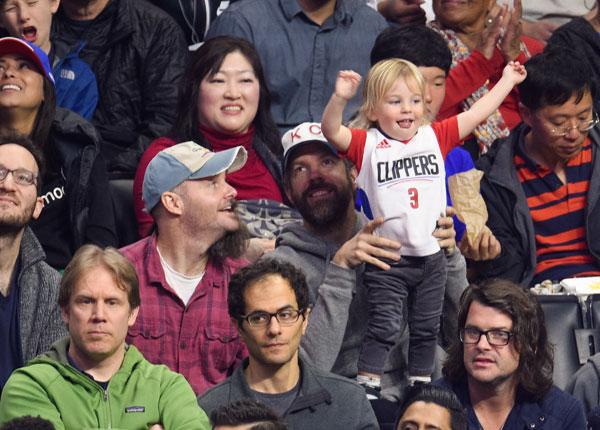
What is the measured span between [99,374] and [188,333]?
0.64 meters

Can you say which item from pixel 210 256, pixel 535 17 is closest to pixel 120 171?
pixel 210 256

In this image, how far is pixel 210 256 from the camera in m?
7.51

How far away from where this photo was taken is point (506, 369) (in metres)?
7.20

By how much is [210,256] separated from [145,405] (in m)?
1.10

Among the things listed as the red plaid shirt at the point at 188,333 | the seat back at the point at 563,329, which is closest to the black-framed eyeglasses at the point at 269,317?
the red plaid shirt at the point at 188,333

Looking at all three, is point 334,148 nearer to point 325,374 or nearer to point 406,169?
point 406,169

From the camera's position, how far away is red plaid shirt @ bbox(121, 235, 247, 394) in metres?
7.22

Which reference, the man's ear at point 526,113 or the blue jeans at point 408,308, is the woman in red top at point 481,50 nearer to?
the man's ear at point 526,113

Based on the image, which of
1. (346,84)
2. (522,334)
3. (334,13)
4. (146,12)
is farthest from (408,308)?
(146,12)

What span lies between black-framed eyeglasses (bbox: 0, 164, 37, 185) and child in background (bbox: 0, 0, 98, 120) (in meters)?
1.33

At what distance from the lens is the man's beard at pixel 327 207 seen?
25.3 ft

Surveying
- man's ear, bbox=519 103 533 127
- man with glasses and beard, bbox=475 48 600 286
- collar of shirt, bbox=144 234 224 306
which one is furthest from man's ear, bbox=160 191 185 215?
man's ear, bbox=519 103 533 127

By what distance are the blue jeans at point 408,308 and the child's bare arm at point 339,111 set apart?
0.53 meters

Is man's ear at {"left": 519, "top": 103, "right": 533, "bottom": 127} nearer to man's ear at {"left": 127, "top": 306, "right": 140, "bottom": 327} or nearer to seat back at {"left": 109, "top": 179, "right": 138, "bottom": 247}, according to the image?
seat back at {"left": 109, "top": 179, "right": 138, "bottom": 247}
